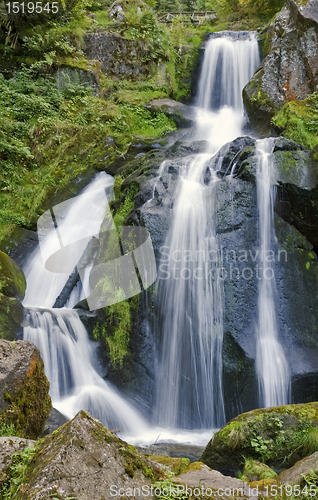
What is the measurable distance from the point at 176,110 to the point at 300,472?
11332mm

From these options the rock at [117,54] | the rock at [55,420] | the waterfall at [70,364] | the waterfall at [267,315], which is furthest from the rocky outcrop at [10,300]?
the rock at [117,54]

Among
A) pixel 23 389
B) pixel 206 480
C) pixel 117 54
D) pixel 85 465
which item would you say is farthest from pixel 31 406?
pixel 117 54

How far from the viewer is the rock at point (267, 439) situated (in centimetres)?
366

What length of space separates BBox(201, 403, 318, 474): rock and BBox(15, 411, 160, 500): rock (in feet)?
5.65

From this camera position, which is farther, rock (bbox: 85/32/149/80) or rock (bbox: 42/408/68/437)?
rock (bbox: 85/32/149/80)

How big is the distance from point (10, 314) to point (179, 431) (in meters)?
3.38

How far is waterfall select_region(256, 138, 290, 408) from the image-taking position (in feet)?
18.8

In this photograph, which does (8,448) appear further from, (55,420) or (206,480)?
(55,420)

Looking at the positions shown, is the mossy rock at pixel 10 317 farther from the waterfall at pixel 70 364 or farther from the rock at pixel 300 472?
the rock at pixel 300 472

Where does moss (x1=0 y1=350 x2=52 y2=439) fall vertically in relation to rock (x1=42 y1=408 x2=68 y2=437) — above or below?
above

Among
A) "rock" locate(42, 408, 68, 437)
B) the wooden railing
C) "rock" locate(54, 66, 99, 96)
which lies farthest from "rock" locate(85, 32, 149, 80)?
"rock" locate(42, 408, 68, 437)

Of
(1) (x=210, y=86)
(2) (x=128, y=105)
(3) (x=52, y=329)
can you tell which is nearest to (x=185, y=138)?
(2) (x=128, y=105)

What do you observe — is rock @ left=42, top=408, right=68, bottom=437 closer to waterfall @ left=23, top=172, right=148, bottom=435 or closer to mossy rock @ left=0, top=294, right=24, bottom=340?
waterfall @ left=23, top=172, right=148, bottom=435

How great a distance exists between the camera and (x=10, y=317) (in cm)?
605
